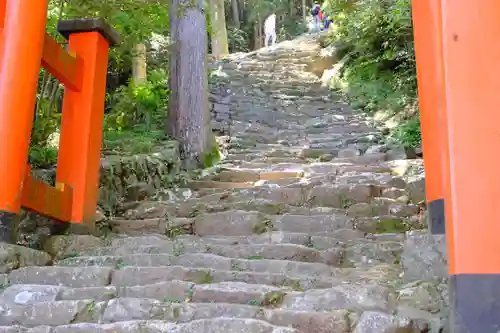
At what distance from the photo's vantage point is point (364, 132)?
31.7 feet

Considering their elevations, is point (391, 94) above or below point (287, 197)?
above

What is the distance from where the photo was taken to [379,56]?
38.4 feet

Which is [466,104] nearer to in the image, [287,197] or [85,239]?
[85,239]

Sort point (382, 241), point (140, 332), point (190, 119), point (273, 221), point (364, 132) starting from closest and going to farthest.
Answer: point (140, 332) → point (382, 241) → point (273, 221) → point (190, 119) → point (364, 132)

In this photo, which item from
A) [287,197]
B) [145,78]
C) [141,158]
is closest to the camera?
[287,197]

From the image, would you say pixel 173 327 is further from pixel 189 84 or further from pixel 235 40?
pixel 235 40

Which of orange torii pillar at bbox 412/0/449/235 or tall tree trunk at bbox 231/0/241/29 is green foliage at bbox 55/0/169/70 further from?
tall tree trunk at bbox 231/0/241/29

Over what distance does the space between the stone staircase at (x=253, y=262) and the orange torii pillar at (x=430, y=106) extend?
215 millimetres

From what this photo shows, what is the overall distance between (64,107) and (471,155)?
11.7 ft

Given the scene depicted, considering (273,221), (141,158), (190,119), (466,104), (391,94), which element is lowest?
(273,221)

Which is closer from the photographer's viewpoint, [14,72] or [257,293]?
[257,293]

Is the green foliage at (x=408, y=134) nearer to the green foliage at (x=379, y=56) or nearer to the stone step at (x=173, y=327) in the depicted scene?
the green foliage at (x=379, y=56)

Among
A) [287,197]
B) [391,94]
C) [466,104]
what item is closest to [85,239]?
[287,197]

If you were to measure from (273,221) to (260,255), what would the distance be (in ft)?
3.10
